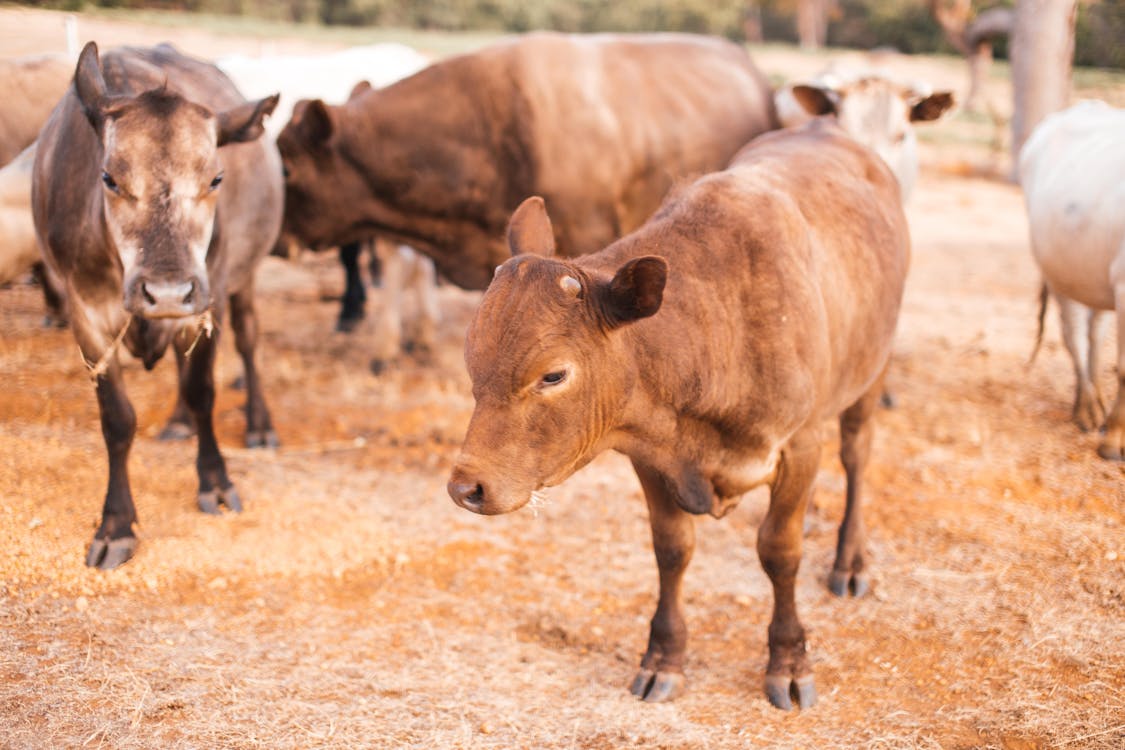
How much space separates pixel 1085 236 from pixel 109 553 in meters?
5.78

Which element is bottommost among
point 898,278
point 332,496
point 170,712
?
point 332,496

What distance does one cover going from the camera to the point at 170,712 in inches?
138

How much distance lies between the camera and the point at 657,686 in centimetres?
378

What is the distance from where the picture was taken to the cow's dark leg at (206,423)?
5.00 meters

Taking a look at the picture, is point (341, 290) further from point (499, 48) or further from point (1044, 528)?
point (1044, 528)

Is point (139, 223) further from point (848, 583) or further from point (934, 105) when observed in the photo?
point (934, 105)

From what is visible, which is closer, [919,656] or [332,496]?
[919,656]

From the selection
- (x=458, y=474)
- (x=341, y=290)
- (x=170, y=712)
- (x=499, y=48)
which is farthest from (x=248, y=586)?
(x=341, y=290)

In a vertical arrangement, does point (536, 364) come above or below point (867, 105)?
above

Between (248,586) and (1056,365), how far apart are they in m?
6.43

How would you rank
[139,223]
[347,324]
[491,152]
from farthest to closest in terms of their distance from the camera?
[347,324] → [491,152] → [139,223]

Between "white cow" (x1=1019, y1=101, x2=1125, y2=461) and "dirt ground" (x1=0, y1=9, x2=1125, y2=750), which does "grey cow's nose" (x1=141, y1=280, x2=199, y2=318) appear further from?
"white cow" (x1=1019, y1=101, x2=1125, y2=461)

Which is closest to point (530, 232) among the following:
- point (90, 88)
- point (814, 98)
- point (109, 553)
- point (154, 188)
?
point (154, 188)

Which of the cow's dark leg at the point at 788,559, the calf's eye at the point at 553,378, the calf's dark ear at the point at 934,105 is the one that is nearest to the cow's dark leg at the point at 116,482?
the calf's eye at the point at 553,378
